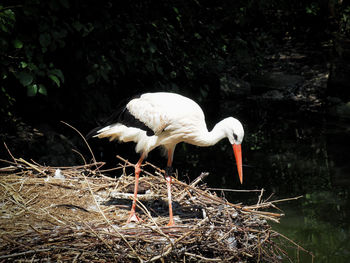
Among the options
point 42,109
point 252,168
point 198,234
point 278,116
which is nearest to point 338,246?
point 252,168

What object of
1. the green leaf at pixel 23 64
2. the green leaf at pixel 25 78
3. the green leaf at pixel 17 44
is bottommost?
the green leaf at pixel 25 78

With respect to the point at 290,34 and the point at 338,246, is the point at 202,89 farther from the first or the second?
the point at 290,34

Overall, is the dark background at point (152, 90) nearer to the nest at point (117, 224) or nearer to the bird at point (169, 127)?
the nest at point (117, 224)

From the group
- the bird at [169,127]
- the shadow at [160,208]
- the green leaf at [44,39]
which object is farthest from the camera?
the green leaf at [44,39]

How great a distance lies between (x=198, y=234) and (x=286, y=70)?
9.69 meters

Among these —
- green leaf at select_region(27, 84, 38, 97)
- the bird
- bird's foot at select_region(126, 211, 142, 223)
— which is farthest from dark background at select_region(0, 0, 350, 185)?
bird's foot at select_region(126, 211, 142, 223)

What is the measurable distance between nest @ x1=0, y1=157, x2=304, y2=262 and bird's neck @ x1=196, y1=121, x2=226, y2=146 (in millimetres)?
466

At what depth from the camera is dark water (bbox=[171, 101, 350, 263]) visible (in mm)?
5617

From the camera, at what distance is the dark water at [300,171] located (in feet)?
18.4

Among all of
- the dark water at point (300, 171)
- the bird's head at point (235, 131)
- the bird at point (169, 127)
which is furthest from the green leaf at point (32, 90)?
the dark water at point (300, 171)

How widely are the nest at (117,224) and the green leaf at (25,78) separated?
883 millimetres

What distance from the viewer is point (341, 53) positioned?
1263 cm

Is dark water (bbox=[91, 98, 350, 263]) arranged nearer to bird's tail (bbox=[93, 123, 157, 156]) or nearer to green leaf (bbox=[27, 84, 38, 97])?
bird's tail (bbox=[93, 123, 157, 156])

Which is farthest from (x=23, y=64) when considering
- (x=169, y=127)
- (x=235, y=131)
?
(x=235, y=131)
